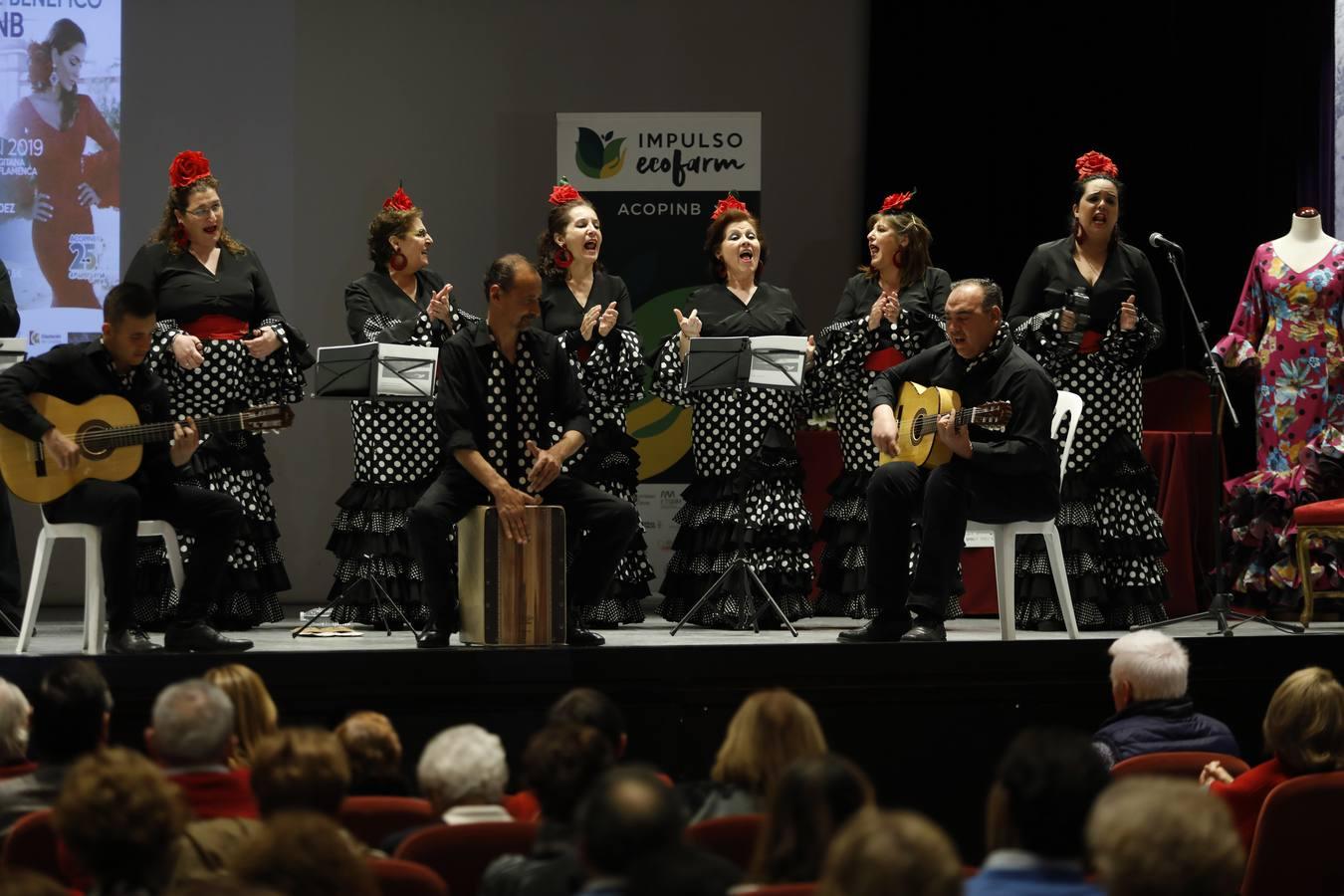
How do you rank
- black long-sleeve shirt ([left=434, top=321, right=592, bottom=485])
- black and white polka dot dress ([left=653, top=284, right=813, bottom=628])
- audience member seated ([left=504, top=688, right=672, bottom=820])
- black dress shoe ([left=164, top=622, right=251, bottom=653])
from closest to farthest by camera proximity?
audience member seated ([left=504, top=688, right=672, bottom=820])
black dress shoe ([left=164, top=622, right=251, bottom=653])
black long-sleeve shirt ([left=434, top=321, right=592, bottom=485])
black and white polka dot dress ([left=653, top=284, right=813, bottom=628])

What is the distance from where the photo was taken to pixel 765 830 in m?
2.82

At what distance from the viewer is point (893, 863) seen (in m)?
2.28

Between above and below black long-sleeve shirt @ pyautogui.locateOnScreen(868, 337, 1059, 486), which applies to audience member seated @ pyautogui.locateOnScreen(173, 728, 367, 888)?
below

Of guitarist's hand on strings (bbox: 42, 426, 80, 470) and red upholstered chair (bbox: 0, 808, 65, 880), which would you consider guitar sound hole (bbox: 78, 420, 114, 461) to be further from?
red upholstered chair (bbox: 0, 808, 65, 880)

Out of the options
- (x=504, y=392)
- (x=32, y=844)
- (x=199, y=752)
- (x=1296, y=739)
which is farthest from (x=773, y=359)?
(x=32, y=844)

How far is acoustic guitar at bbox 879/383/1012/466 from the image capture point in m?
5.78

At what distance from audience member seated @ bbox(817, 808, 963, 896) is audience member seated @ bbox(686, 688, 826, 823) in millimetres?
1064

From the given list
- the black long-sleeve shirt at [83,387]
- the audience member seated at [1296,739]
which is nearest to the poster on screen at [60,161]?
the black long-sleeve shirt at [83,387]

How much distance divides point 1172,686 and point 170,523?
3383 millimetres

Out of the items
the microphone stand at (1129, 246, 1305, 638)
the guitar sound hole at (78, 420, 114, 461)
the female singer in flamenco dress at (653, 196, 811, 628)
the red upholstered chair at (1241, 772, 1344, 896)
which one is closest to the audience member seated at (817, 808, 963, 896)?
the red upholstered chair at (1241, 772, 1344, 896)

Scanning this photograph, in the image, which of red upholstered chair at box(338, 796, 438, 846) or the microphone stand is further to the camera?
the microphone stand

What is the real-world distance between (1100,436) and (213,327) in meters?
3.68

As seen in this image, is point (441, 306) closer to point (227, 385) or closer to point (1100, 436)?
point (227, 385)

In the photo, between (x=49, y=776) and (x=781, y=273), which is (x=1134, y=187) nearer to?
(x=781, y=273)
